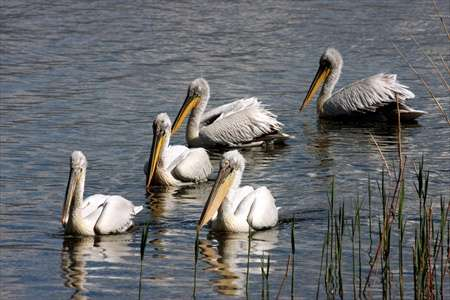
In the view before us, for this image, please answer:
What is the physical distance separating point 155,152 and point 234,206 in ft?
5.58

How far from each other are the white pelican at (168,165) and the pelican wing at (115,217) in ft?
4.97

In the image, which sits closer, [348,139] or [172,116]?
[348,139]

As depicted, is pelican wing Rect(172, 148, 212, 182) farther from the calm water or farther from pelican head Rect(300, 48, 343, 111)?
pelican head Rect(300, 48, 343, 111)

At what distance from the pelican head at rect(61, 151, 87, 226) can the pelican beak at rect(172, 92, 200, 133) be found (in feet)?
10.8

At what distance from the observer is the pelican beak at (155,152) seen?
9586 millimetres

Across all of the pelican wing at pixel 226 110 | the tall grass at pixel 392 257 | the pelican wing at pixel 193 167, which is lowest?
the tall grass at pixel 392 257

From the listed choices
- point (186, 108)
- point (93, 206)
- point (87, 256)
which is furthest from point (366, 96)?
point (87, 256)

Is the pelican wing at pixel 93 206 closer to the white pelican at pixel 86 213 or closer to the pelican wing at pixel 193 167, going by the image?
the white pelican at pixel 86 213

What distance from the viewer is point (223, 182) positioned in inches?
319

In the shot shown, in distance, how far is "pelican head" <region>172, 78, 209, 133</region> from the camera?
37.5 ft

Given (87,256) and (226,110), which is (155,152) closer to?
(226,110)

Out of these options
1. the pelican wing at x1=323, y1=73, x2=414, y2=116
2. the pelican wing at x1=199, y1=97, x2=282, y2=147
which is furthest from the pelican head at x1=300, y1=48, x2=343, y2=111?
the pelican wing at x1=199, y1=97, x2=282, y2=147

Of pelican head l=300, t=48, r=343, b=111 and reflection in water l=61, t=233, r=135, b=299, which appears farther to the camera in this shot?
pelican head l=300, t=48, r=343, b=111

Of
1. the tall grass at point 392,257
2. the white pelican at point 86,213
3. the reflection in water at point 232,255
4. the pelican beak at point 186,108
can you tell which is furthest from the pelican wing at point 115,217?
the pelican beak at point 186,108
